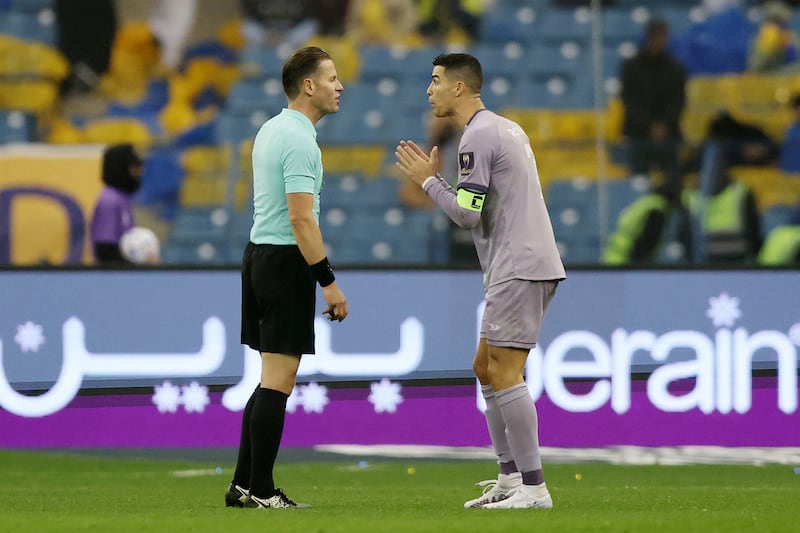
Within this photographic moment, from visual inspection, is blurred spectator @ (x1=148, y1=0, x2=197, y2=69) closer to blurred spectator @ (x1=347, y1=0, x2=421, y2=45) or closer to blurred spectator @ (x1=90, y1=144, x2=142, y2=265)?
blurred spectator @ (x1=347, y1=0, x2=421, y2=45)

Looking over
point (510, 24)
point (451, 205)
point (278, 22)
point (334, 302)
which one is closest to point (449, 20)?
point (510, 24)

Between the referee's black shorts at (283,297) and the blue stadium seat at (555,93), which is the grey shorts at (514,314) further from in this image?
the blue stadium seat at (555,93)

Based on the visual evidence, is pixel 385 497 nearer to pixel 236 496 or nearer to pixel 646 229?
pixel 236 496

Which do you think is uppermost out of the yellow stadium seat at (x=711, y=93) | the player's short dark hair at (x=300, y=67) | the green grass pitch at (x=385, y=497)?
the yellow stadium seat at (x=711, y=93)

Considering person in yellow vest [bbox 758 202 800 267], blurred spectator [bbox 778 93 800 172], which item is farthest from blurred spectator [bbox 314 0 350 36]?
person in yellow vest [bbox 758 202 800 267]

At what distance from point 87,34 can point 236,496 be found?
9.18 m

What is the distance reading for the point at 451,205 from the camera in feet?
→ 21.0

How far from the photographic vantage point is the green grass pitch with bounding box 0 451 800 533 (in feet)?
19.0

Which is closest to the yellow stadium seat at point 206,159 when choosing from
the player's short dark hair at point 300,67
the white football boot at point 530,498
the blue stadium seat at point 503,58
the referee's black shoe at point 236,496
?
the blue stadium seat at point 503,58

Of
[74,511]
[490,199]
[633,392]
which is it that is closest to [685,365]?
[633,392]

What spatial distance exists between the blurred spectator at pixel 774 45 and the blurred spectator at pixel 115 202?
5.79 m

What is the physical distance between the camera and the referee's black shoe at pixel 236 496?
21.4 feet

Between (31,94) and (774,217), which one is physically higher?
(31,94)

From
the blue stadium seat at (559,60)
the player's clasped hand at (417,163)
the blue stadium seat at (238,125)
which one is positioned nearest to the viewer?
the player's clasped hand at (417,163)
